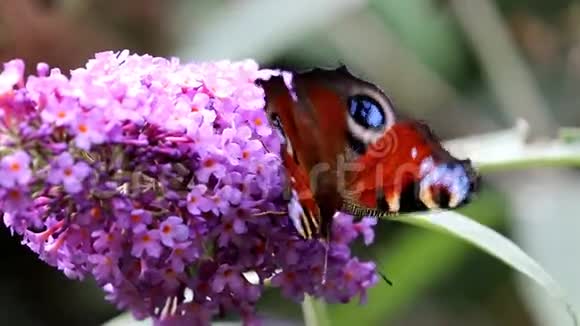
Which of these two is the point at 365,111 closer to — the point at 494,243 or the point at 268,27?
the point at 494,243

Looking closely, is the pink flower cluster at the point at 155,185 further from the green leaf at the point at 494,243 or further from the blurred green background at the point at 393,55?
the blurred green background at the point at 393,55

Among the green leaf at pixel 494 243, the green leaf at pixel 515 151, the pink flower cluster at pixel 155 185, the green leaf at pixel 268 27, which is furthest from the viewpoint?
the green leaf at pixel 268 27

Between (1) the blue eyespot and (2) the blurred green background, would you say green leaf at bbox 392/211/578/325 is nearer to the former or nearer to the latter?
(1) the blue eyespot

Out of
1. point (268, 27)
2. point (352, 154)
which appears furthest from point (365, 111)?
point (268, 27)

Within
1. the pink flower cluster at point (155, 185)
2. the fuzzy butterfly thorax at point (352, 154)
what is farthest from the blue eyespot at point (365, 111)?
the pink flower cluster at point (155, 185)

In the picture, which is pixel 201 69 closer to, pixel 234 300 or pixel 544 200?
pixel 234 300

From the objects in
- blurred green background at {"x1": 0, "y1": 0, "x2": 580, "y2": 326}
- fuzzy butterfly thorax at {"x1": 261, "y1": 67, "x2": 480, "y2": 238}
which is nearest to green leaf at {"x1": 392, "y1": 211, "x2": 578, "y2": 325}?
fuzzy butterfly thorax at {"x1": 261, "y1": 67, "x2": 480, "y2": 238}

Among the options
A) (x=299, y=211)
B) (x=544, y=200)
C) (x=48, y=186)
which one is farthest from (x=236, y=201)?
(x=544, y=200)
